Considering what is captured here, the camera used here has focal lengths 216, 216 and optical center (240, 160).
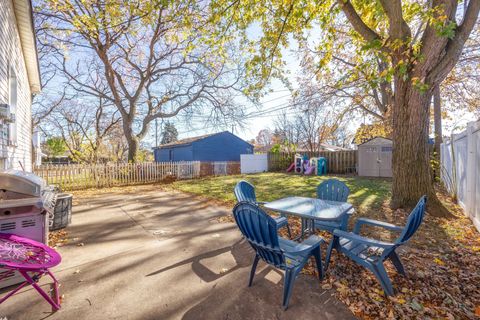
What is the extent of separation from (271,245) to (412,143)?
439 centimetres

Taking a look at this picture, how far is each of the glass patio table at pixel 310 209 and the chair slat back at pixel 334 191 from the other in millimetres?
558

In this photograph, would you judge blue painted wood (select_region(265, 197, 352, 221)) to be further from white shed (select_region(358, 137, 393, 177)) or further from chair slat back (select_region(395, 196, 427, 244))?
white shed (select_region(358, 137, 393, 177))

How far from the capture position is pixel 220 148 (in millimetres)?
20422

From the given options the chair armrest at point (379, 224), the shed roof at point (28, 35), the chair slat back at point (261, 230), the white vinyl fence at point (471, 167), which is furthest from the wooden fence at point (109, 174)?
the white vinyl fence at point (471, 167)

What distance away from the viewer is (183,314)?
2.04 metres

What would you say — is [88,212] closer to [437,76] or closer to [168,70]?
[437,76]

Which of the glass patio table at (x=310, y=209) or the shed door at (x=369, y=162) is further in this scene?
the shed door at (x=369, y=162)

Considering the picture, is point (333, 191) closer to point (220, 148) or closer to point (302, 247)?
point (302, 247)

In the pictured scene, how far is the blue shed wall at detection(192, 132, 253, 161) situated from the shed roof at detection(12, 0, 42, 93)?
11.8m

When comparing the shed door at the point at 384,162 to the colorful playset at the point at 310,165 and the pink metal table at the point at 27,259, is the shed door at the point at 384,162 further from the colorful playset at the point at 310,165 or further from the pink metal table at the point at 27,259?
the pink metal table at the point at 27,259

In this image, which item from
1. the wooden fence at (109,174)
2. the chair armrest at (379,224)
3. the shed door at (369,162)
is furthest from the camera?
the shed door at (369,162)

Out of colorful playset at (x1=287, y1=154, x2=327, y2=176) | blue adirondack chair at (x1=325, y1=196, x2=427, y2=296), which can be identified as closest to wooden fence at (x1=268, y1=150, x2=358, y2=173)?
colorful playset at (x1=287, y1=154, x2=327, y2=176)

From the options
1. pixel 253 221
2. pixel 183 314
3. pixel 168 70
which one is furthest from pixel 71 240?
pixel 168 70

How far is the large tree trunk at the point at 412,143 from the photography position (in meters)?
4.56
